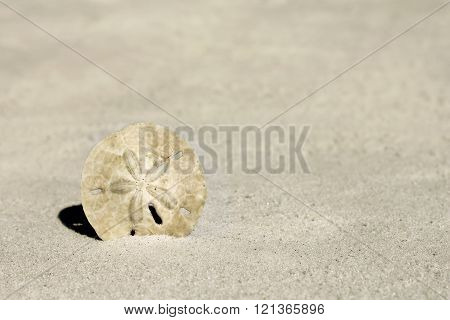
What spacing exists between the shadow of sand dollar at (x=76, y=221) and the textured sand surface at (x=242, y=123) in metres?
0.02

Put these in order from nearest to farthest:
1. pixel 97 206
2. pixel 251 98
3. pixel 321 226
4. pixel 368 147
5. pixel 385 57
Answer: pixel 97 206, pixel 321 226, pixel 368 147, pixel 251 98, pixel 385 57

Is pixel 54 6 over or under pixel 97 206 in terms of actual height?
over

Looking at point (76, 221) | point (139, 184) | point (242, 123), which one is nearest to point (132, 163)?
point (139, 184)

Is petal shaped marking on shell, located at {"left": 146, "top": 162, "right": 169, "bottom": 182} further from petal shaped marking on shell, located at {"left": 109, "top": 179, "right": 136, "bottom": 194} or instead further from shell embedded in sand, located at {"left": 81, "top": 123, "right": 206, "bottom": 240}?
petal shaped marking on shell, located at {"left": 109, "top": 179, "right": 136, "bottom": 194}

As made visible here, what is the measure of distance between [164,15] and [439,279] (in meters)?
6.98

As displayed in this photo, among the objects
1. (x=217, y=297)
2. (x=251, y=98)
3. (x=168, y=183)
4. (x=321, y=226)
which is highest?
(x=251, y=98)

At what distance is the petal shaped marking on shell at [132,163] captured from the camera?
4.39 meters

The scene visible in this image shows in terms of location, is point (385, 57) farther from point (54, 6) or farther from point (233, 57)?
point (54, 6)

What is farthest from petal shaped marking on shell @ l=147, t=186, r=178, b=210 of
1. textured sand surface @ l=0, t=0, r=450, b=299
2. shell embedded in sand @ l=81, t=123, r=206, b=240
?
textured sand surface @ l=0, t=0, r=450, b=299

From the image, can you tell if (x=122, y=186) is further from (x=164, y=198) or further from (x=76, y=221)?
(x=76, y=221)

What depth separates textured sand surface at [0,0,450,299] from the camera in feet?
13.5

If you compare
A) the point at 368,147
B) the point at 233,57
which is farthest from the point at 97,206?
the point at 233,57

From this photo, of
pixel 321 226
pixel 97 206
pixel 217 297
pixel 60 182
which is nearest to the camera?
pixel 217 297

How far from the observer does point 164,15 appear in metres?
9.82
